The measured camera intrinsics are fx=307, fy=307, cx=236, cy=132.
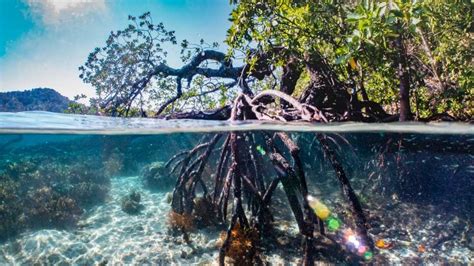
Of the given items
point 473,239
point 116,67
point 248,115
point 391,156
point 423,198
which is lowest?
point 473,239

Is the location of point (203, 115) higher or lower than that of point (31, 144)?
higher

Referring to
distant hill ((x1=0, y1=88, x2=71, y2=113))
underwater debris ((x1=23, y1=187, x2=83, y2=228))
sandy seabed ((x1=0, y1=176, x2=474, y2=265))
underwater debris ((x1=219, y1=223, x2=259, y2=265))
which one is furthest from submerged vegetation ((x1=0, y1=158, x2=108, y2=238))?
distant hill ((x1=0, y1=88, x2=71, y2=113))

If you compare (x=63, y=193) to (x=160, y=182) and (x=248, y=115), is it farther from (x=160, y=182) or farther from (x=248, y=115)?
(x=248, y=115)

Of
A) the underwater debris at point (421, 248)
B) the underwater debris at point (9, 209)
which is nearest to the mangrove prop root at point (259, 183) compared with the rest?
the underwater debris at point (421, 248)

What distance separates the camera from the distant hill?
64.1 ft

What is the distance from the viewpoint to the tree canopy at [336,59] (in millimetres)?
5320

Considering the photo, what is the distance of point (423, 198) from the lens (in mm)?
9070

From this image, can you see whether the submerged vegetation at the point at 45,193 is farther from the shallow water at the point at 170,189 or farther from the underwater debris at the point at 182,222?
the underwater debris at the point at 182,222

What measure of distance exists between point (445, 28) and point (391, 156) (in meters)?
4.84

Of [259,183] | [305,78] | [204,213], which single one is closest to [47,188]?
[204,213]

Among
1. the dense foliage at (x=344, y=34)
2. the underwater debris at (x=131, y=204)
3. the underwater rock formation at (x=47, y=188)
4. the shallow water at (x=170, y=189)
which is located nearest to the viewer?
the dense foliage at (x=344, y=34)

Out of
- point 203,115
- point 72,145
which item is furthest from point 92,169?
point 203,115

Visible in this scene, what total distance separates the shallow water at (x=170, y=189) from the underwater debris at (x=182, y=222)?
13 cm

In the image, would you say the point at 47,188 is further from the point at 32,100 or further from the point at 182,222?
the point at 32,100
